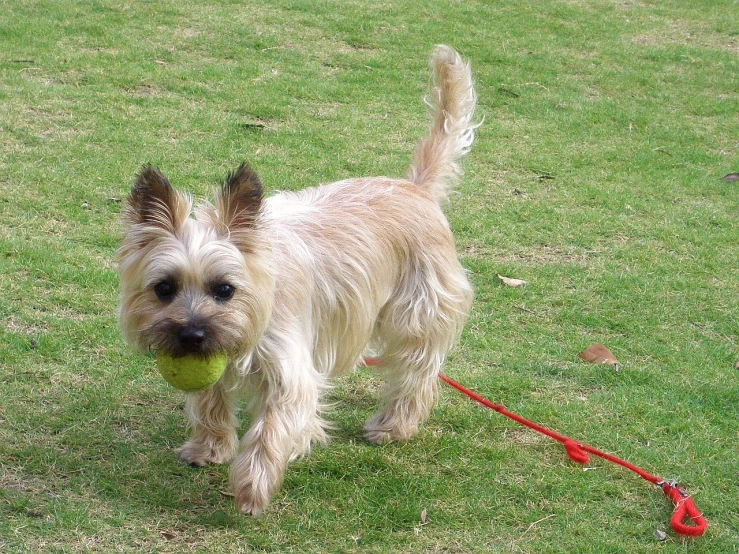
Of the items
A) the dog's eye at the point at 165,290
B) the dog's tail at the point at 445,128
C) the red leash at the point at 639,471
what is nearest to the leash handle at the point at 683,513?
the red leash at the point at 639,471

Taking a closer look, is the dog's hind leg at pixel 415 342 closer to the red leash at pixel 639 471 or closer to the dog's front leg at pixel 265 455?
the red leash at pixel 639 471

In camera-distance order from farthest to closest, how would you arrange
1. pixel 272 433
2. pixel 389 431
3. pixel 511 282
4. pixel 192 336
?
pixel 511 282 < pixel 389 431 < pixel 272 433 < pixel 192 336

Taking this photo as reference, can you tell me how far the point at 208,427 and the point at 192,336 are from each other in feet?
2.56

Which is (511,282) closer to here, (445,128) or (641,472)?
(445,128)

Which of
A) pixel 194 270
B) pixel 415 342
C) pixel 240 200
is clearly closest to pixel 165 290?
pixel 194 270

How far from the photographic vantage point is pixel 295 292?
150 inches

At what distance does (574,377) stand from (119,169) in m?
3.66

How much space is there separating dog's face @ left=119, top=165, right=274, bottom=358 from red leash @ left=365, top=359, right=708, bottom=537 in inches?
53.9

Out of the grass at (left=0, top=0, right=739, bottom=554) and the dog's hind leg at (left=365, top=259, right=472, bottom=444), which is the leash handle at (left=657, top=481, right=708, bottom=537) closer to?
the grass at (left=0, top=0, right=739, bottom=554)

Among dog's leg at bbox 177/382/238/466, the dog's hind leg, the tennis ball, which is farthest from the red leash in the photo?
the tennis ball

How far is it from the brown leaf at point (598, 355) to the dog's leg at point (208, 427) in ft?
6.86

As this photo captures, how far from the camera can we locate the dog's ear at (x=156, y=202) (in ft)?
11.4

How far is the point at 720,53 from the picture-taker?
39.4 feet

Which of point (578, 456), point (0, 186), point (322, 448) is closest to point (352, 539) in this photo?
point (322, 448)
